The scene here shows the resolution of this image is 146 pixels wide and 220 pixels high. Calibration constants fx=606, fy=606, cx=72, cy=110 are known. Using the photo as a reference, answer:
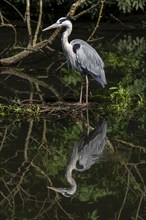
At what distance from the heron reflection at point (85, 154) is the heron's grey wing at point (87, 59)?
2.81 ft

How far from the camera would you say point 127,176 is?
582 centimetres

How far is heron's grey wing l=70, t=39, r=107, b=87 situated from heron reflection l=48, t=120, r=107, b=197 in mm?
856

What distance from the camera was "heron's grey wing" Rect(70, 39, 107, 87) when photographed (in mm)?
7824

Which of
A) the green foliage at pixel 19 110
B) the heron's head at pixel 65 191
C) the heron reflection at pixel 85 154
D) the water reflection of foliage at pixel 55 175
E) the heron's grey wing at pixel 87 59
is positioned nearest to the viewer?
the water reflection of foliage at pixel 55 175

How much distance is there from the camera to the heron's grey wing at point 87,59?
7824 millimetres

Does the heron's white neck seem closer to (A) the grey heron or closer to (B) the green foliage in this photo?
(B) the green foliage

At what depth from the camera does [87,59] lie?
786 centimetres

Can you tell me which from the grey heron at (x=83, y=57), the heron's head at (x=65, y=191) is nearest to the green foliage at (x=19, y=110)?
the grey heron at (x=83, y=57)

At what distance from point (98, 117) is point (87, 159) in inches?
60.3

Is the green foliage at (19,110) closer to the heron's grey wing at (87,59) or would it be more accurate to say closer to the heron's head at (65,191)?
the heron's grey wing at (87,59)

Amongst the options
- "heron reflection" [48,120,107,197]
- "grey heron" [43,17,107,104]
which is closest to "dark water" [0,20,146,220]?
"heron reflection" [48,120,107,197]

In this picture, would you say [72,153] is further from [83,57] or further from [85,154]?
[83,57]

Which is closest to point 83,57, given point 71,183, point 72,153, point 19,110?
point 19,110

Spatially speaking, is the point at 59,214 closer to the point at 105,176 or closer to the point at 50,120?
the point at 105,176
